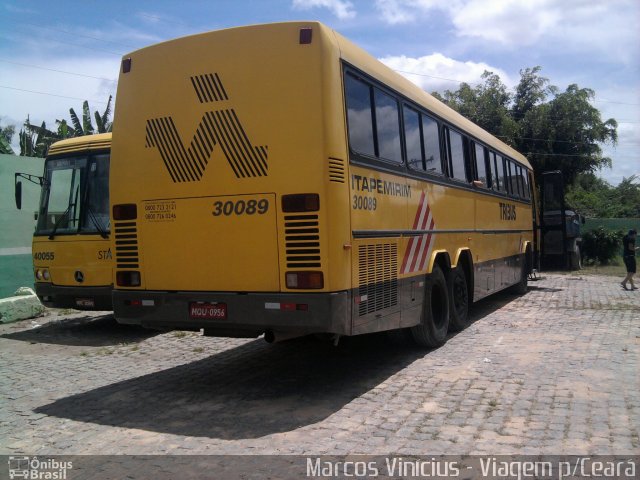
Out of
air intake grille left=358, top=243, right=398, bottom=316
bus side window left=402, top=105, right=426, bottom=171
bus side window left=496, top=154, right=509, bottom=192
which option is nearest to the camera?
air intake grille left=358, top=243, right=398, bottom=316

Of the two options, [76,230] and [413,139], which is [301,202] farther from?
[76,230]

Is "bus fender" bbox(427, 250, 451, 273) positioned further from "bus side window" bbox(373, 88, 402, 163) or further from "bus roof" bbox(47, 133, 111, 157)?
"bus roof" bbox(47, 133, 111, 157)

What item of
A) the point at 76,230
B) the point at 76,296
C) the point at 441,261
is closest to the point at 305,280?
the point at 441,261

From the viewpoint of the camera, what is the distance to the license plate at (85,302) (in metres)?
9.03

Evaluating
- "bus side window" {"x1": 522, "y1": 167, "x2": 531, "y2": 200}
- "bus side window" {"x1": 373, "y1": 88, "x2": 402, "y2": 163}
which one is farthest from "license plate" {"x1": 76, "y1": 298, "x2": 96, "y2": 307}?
"bus side window" {"x1": 522, "y1": 167, "x2": 531, "y2": 200}

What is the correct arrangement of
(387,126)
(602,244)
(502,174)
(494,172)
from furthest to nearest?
(602,244)
(502,174)
(494,172)
(387,126)

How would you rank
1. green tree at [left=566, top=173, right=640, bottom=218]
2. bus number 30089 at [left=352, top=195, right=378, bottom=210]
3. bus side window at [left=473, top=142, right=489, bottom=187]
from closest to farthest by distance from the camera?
bus number 30089 at [left=352, top=195, right=378, bottom=210] → bus side window at [left=473, top=142, right=489, bottom=187] → green tree at [left=566, top=173, right=640, bottom=218]

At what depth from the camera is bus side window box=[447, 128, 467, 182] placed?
8627 mm

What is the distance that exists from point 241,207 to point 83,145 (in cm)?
532

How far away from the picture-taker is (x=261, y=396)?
5855 millimetres

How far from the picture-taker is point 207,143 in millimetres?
5660

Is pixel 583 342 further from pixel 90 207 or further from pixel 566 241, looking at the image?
pixel 566 241

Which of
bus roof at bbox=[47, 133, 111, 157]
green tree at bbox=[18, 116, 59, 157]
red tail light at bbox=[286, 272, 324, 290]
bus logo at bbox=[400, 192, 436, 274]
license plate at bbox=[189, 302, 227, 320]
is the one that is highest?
green tree at bbox=[18, 116, 59, 157]

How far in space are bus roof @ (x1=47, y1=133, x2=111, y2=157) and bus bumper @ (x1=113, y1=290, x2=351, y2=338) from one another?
4.15 m
